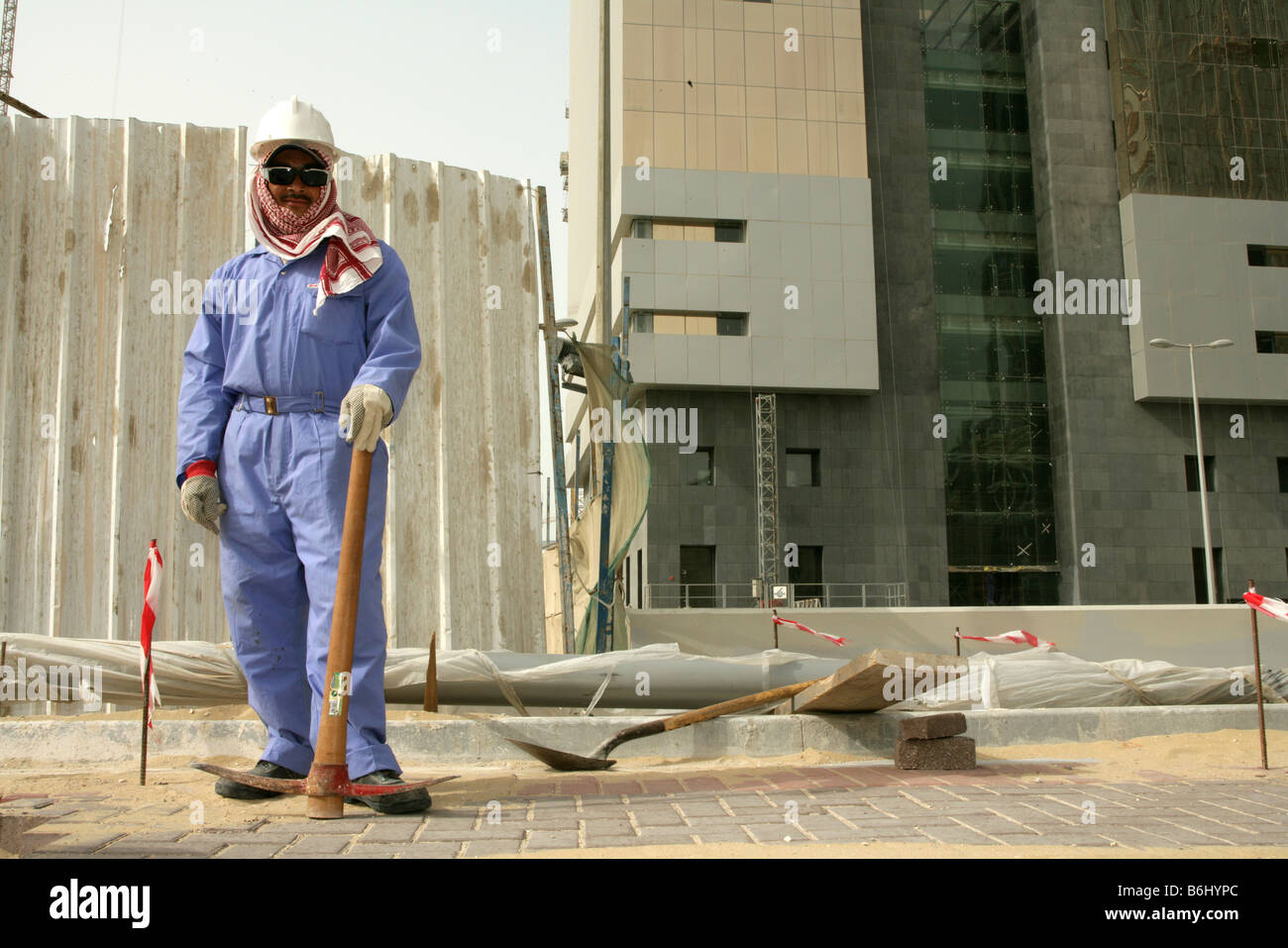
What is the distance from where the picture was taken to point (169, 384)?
350 inches

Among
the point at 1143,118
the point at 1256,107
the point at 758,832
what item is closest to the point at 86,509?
the point at 758,832

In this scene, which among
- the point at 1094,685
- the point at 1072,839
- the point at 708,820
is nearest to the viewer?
the point at 1072,839

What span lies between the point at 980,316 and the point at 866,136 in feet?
23.6

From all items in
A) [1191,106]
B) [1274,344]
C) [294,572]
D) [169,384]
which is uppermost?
[1191,106]

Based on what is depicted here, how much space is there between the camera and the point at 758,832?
10.3ft

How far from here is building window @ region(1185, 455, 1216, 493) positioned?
34000 millimetres

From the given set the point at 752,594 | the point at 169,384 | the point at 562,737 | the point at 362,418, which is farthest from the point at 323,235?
the point at 752,594

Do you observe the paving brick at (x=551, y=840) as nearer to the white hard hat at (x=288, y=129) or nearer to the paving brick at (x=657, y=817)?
the paving brick at (x=657, y=817)

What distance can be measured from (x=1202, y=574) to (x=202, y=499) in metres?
36.1

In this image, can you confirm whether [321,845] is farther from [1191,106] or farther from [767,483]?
[1191,106]

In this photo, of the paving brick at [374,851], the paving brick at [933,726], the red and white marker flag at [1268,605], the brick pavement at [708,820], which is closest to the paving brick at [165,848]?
the brick pavement at [708,820]

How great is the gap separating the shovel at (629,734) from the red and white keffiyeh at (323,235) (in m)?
2.37

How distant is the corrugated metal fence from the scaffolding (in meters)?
22.0

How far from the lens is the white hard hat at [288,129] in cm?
426
